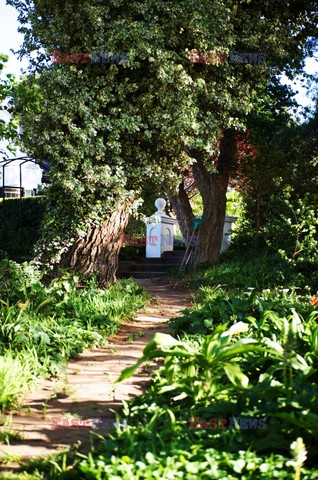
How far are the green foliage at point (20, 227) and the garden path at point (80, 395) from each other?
451cm

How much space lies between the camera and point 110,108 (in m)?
7.34

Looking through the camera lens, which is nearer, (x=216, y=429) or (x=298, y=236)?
(x=216, y=429)

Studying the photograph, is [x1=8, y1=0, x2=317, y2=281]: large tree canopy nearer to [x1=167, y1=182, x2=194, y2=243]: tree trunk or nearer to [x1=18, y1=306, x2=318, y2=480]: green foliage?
[x1=18, y1=306, x2=318, y2=480]: green foliage

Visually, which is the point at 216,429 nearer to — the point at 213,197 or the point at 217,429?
the point at 217,429

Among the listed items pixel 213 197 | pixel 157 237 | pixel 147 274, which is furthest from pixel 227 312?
pixel 157 237

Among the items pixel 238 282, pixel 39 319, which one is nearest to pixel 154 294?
pixel 238 282

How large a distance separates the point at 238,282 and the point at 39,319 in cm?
510

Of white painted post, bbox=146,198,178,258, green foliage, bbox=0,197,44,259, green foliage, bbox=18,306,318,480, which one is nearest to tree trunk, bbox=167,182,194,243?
white painted post, bbox=146,198,178,258

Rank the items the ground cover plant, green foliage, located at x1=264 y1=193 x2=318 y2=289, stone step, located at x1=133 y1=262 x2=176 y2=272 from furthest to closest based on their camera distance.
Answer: stone step, located at x1=133 y1=262 x2=176 y2=272 < green foliage, located at x1=264 y1=193 x2=318 y2=289 < the ground cover plant

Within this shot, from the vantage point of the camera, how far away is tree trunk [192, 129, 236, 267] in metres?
11.9

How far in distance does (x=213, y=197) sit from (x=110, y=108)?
16.6 ft

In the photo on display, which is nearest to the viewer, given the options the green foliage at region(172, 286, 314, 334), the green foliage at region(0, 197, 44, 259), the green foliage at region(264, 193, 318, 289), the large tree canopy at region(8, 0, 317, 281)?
the green foliage at region(172, 286, 314, 334)

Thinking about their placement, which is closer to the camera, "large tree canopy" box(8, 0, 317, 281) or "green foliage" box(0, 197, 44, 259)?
"large tree canopy" box(8, 0, 317, 281)

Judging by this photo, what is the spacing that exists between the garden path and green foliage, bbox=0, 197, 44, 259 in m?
4.51
